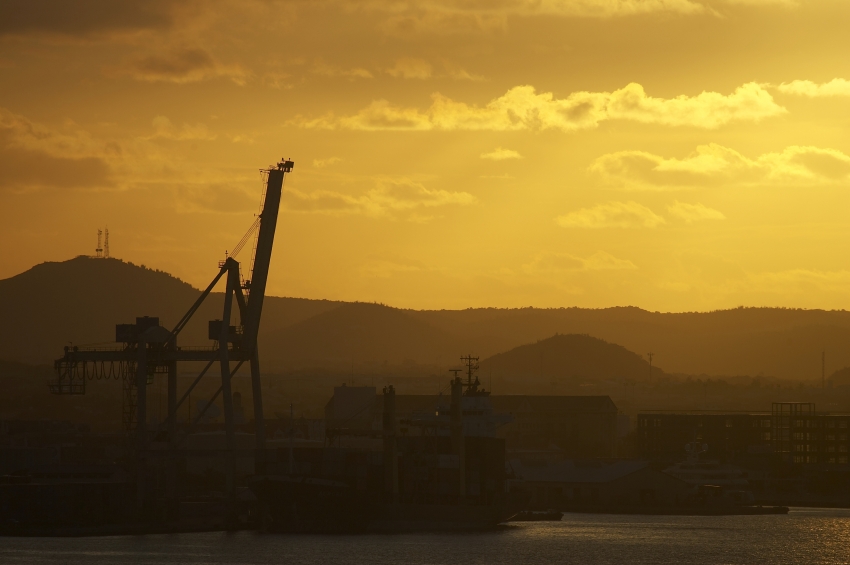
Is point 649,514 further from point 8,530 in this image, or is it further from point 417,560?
point 8,530

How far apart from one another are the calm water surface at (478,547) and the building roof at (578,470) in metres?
22.6

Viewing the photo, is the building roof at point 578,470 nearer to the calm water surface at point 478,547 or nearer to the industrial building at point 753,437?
the calm water surface at point 478,547

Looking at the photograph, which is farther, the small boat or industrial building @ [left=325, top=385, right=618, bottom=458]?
industrial building @ [left=325, top=385, right=618, bottom=458]

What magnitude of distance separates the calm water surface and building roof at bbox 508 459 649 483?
22569 millimetres

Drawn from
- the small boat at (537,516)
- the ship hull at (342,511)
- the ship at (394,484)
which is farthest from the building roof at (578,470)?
the ship hull at (342,511)

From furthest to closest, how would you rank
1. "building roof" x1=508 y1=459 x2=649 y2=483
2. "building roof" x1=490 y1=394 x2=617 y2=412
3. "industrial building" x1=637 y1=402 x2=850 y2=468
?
1. "building roof" x1=490 y1=394 x2=617 y2=412
2. "industrial building" x1=637 y1=402 x2=850 y2=468
3. "building roof" x1=508 y1=459 x2=649 y2=483

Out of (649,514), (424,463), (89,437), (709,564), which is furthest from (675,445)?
(709,564)

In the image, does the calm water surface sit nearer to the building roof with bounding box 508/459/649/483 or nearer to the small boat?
the small boat

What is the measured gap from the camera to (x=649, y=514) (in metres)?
111

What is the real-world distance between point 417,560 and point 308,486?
46.8 feet

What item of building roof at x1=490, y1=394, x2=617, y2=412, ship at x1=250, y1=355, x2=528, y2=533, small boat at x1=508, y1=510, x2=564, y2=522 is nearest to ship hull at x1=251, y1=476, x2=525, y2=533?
ship at x1=250, y1=355, x2=528, y2=533

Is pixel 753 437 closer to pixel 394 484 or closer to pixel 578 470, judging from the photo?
pixel 578 470

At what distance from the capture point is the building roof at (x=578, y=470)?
11825 centimetres

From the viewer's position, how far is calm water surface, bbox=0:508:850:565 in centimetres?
7175
